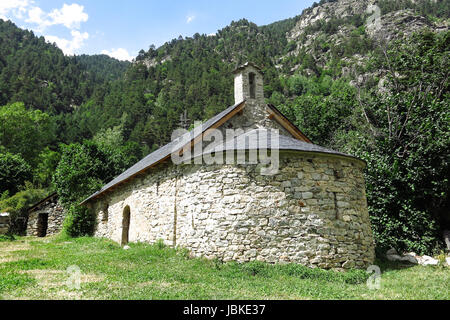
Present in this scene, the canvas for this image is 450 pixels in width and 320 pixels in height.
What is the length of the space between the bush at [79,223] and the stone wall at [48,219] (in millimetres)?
3819

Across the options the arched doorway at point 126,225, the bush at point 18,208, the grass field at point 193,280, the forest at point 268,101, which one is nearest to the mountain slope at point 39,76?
the forest at point 268,101

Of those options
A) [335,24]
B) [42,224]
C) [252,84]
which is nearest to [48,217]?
[42,224]

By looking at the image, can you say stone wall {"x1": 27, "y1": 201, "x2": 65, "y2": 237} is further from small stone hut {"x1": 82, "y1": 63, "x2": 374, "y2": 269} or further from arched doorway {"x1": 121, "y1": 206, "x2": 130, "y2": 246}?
small stone hut {"x1": 82, "y1": 63, "x2": 374, "y2": 269}

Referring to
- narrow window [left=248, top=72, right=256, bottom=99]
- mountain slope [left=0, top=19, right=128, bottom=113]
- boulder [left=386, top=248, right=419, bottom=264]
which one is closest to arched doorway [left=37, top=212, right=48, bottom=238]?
narrow window [left=248, top=72, right=256, bottom=99]

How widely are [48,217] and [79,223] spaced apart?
5093 millimetres

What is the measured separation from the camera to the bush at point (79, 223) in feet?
58.9

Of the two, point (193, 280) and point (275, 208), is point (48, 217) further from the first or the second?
point (275, 208)

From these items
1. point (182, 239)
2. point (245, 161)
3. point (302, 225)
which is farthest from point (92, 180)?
point (302, 225)

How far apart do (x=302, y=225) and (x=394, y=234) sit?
6636 millimetres

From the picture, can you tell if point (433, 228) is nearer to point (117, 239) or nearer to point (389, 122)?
point (389, 122)

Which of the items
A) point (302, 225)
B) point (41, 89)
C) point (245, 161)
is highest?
point (41, 89)

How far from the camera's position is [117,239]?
48.1 feet

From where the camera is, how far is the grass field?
5.67 metres

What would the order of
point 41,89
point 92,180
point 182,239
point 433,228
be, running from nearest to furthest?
point 182,239 → point 433,228 → point 92,180 → point 41,89
